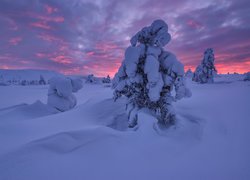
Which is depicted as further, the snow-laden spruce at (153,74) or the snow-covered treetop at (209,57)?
the snow-covered treetop at (209,57)

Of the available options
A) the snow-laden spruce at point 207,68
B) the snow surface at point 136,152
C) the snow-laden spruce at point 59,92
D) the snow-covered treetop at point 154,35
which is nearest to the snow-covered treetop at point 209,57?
the snow-laden spruce at point 207,68

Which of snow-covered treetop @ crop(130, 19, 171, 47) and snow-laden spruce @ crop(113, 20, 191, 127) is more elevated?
snow-covered treetop @ crop(130, 19, 171, 47)

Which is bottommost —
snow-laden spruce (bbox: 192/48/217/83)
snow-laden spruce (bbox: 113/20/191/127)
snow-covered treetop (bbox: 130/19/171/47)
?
snow-laden spruce (bbox: 113/20/191/127)

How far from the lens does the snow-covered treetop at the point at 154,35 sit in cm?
736

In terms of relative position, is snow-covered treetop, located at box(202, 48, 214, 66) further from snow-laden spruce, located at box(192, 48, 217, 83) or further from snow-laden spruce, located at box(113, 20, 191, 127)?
snow-laden spruce, located at box(113, 20, 191, 127)

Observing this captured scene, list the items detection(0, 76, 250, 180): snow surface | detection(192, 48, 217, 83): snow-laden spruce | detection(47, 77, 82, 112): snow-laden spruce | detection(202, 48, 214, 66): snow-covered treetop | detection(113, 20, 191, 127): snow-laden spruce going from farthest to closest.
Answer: detection(192, 48, 217, 83): snow-laden spruce
detection(202, 48, 214, 66): snow-covered treetop
detection(47, 77, 82, 112): snow-laden spruce
detection(113, 20, 191, 127): snow-laden spruce
detection(0, 76, 250, 180): snow surface

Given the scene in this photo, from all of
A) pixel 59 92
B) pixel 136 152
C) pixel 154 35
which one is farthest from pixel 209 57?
pixel 136 152

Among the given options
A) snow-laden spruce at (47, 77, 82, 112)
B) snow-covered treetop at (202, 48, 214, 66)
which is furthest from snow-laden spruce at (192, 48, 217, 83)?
snow-laden spruce at (47, 77, 82, 112)

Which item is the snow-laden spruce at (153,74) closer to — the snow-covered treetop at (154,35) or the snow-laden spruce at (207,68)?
the snow-covered treetop at (154,35)

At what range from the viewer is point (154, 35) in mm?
7598

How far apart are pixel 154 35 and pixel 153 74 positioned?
6.33ft

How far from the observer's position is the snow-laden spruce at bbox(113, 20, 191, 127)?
6.94 m

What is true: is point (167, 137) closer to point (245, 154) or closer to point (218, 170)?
point (218, 170)

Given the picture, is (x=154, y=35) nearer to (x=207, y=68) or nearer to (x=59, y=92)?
(x=59, y=92)
